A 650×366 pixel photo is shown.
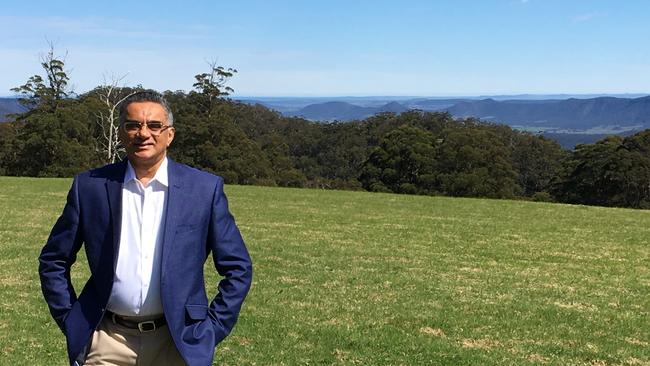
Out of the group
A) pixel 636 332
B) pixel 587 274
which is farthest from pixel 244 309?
pixel 587 274

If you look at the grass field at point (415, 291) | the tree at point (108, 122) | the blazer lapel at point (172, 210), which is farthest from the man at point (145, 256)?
the tree at point (108, 122)

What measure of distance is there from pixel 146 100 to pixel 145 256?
76 centimetres

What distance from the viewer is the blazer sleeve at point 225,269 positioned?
289cm

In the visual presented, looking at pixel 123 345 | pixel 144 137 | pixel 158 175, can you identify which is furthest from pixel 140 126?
pixel 123 345

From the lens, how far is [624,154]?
53000mm

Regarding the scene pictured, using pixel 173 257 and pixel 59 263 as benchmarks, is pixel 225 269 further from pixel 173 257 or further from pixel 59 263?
pixel 59 263

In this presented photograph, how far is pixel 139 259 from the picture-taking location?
2799 mm

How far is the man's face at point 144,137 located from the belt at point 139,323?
0.75m

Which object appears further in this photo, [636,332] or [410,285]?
[410,285]

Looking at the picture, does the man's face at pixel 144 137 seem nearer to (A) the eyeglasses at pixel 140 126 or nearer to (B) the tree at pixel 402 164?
(A) the eyeglasses at pixel 140 126

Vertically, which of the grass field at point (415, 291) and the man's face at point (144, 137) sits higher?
the man's face at point (144, 137)

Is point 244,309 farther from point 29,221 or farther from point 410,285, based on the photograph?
point 29,221

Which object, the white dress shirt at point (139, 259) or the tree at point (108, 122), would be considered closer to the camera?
the white dress shirt at point (139, 259)

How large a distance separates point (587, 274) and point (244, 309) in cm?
708
